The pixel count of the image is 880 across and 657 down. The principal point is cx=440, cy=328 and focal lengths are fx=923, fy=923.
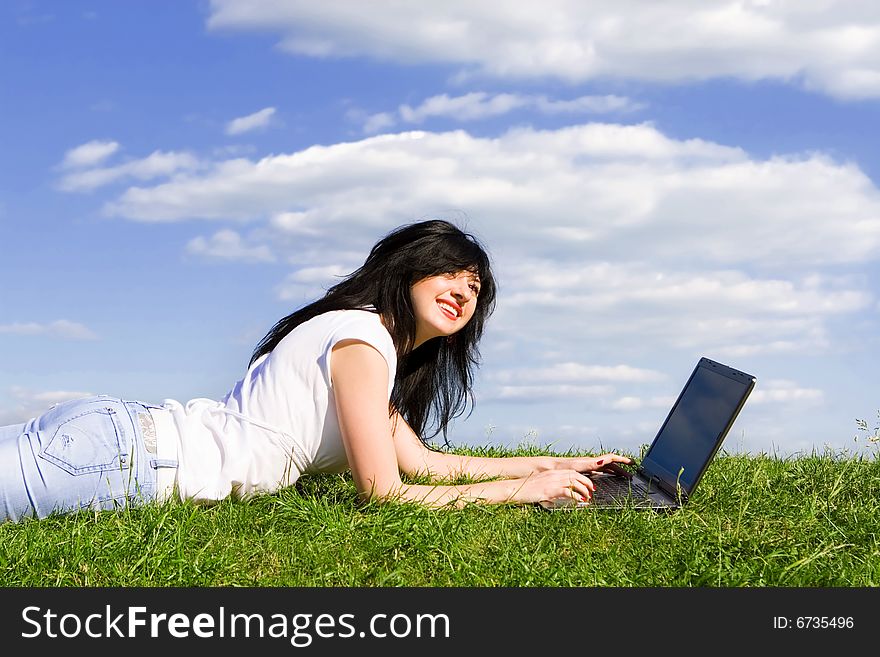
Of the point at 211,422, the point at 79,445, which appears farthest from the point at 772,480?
the point at 79,445

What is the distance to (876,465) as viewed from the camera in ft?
24.8

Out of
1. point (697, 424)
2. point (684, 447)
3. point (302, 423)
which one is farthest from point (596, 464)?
point (302, 423)

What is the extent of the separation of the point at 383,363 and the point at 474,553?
3.81ft

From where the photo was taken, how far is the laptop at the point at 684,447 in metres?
5.56

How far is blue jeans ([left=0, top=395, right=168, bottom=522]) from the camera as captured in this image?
508 cm

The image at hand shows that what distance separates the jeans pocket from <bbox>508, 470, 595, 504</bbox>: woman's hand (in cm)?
231

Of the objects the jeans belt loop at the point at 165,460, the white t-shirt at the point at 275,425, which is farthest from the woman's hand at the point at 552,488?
the jeans belt loop at the point at 165,460

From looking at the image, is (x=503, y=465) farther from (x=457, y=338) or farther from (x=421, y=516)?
(x=421, y=516)

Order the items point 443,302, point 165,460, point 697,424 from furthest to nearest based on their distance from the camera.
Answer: point 697,424
point 443,302
point 165,460

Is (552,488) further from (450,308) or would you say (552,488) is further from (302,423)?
(302,423)

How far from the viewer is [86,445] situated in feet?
16.9

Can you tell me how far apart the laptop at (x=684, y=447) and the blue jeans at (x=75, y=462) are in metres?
2.42

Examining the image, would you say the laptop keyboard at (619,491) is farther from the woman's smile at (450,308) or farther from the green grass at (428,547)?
the woman's smile at (450,308)

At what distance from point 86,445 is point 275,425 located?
1.06 m
